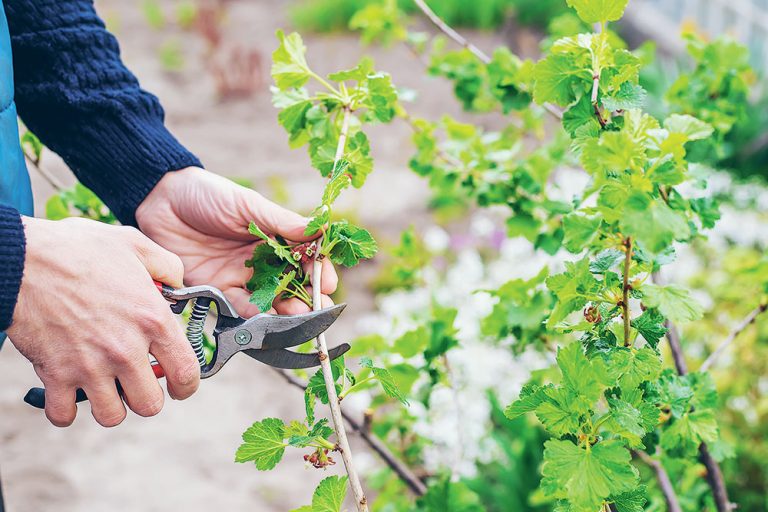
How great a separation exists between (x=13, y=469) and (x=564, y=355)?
2.32m

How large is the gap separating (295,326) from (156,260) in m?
0.20

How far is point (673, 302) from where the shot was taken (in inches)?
33.2

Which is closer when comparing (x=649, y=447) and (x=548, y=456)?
(x=548, y=456)

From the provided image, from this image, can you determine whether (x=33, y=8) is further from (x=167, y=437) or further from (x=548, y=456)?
(x=167, y=437)

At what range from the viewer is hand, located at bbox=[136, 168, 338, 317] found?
1222 mm

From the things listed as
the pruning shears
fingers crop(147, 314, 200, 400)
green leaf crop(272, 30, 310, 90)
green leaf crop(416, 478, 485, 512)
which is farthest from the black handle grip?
green leaf crop(416, 478, 485, 512)

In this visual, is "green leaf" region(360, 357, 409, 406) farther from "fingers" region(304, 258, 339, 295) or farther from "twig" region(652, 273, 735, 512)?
"twig" region(652, 273, 735, 512)

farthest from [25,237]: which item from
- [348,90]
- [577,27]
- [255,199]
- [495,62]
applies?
[577,27]

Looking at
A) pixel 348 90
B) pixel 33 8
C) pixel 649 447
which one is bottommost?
pixel 649 447

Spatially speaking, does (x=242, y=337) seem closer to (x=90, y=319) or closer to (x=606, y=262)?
(x=90, y=319)

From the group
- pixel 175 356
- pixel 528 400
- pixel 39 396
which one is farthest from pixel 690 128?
pixel 39 396

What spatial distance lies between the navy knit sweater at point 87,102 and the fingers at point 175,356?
0.40 metres

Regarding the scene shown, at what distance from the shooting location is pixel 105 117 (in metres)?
1.32

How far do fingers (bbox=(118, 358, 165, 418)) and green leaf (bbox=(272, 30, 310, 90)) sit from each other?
0.43 metres
